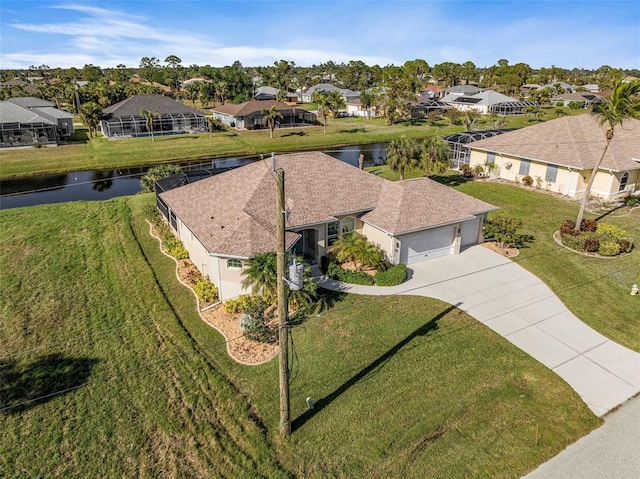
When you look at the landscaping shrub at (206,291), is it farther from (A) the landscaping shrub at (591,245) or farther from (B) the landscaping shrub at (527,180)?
(B) the landscaping shrub at (527,180)

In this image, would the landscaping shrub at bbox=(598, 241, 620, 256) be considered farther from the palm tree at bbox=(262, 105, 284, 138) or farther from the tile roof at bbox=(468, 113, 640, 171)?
the palm tree at bbox=(262, 105, 284, 138)

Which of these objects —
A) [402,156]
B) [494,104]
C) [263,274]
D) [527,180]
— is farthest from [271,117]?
[263,274]

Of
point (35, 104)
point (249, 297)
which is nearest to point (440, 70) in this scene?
point (35, 104)

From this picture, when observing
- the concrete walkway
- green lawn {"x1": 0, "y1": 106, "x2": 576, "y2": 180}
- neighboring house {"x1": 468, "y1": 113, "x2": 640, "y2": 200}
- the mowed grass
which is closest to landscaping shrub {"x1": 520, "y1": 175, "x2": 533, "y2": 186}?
neighboring house {"x1": 468, "y1": 113, "x2": 640, "y2": 200}

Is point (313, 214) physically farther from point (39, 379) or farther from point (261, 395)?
point (39, 379)

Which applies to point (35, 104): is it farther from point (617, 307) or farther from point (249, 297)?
point (617, 307)

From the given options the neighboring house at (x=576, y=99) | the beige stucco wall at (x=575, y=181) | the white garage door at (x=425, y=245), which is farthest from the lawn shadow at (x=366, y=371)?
the neighboring house at (x=576, y=99)
